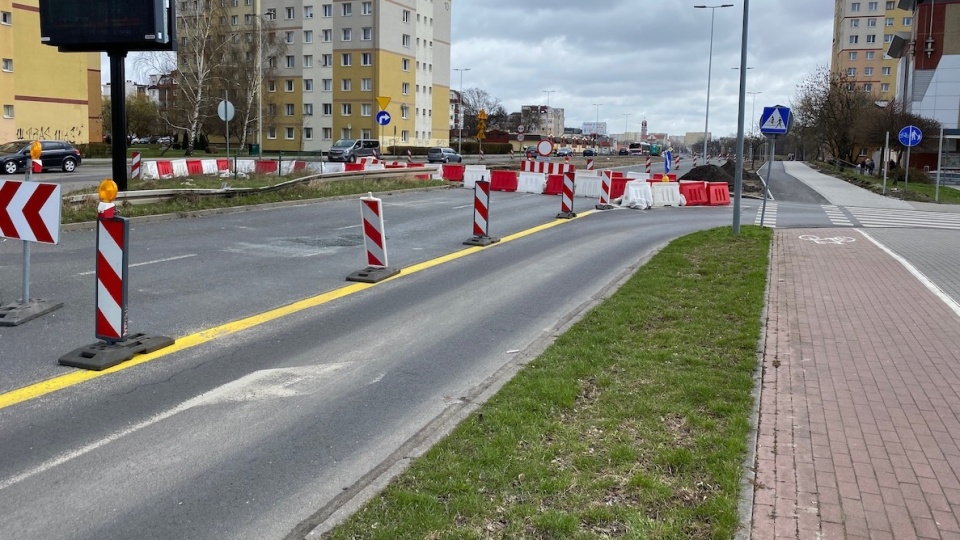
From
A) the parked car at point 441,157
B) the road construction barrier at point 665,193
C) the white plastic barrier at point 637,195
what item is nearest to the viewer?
the white plastic barrier at point 637,195

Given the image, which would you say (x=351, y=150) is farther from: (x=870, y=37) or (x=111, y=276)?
(x=870, y=37)

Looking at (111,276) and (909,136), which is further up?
(909,136)

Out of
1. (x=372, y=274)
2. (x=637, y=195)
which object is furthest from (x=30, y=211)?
(x=637, y=195)

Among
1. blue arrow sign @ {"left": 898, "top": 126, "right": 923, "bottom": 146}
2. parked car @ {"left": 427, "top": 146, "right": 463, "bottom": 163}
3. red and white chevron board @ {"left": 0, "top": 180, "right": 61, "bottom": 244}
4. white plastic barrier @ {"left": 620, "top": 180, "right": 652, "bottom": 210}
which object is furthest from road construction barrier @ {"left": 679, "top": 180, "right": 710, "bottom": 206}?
parked car @ {"left": 427, "top": 146, "right": 463, "bottom": 163}

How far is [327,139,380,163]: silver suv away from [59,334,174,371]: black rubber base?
43797mm

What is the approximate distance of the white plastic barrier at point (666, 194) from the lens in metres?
26.6

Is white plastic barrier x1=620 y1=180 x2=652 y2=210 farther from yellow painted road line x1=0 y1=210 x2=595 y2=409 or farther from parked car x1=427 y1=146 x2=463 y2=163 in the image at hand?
parked car x1=427 y1=146 x2=463 y2=163

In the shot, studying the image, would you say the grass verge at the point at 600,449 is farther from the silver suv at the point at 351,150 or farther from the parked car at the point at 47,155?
the silver suv at the point at 351,150

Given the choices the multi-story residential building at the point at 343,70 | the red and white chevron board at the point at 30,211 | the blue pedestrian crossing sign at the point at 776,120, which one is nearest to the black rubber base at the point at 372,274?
the red and white chevron board at the point at 30,211

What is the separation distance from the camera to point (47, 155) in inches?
1298

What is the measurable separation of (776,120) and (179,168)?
21.6 meters

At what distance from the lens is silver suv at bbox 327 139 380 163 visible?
51719mm

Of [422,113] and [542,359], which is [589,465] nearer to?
[542,359]

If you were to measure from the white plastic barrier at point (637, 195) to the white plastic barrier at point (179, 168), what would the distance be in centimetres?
1611
